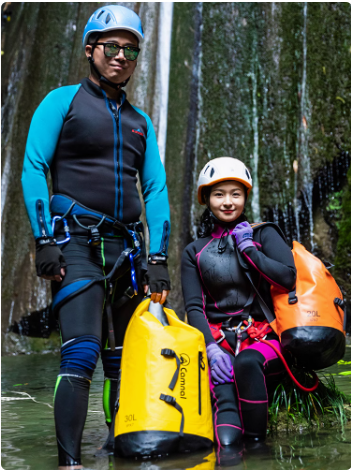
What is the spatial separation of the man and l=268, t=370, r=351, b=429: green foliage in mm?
914

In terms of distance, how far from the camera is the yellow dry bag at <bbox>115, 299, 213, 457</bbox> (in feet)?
8.25

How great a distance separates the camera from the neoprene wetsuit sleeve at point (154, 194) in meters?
3.00

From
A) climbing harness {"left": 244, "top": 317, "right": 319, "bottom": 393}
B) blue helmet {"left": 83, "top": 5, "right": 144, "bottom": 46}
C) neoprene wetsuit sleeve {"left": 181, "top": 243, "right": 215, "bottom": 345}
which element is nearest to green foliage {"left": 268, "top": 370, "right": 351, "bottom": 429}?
climbing harness {"left": 244, "top": 317, "right": 319, "bottom": 393}

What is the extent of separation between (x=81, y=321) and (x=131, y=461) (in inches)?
26.1

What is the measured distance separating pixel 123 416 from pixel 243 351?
74 centimetres

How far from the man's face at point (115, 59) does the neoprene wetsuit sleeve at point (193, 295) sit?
3.60 feet

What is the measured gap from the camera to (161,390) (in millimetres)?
2576

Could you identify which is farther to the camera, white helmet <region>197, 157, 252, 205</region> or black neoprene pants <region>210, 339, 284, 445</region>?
white helmet <region>197, 157, 252, 205</region>

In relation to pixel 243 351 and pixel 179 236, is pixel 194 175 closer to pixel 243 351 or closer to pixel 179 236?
pixel 179 236

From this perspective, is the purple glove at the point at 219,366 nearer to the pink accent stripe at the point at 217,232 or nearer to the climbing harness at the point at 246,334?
the climbing harness at the point at 246,334

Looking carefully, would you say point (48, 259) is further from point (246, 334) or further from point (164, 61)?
point (164, 61)

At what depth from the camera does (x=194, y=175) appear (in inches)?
344

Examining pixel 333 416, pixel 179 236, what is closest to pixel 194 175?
pixel 179 236

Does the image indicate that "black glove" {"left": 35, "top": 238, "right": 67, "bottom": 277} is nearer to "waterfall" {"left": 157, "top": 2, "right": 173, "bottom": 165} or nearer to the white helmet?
the white helmet
